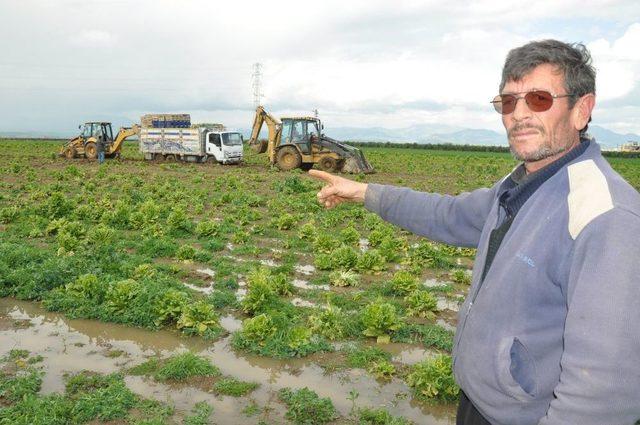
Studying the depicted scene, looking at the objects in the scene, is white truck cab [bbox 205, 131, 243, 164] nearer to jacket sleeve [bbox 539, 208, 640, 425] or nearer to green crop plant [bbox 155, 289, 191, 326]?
green crop plant [bbox 155, 289, 191, 326]

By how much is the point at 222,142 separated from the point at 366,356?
89.0ft

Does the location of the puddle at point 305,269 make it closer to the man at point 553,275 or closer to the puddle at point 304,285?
the puddle at point 304,285

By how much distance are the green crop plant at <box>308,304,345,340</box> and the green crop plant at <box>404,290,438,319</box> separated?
4.20 ft

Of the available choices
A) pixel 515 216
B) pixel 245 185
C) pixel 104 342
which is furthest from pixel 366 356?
pixel 245 185

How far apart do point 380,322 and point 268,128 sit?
79.5 ft

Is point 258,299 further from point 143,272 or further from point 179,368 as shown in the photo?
point 143,272

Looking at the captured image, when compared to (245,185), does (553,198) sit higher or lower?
higher

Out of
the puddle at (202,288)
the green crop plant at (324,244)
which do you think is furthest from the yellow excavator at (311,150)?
the puddle at (202,288)

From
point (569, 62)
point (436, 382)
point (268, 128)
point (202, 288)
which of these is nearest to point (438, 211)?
point (569, 62)

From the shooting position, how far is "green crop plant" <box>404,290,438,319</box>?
25.6ft

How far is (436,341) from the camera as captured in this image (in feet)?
22.5

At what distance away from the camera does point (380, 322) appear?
6.90 metres

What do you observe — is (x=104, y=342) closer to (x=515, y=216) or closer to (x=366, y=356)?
(x=366, y=356)

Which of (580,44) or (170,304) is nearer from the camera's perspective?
(580,44)
